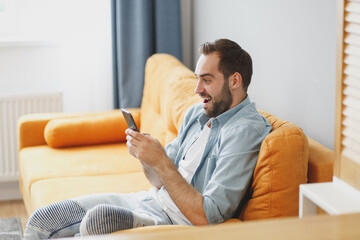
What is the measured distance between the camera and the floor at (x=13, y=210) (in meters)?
3.40

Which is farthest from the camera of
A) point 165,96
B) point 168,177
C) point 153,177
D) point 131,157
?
point 131,157

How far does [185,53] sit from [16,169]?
1.38 metres

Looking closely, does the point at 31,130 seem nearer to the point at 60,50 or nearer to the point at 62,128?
the point at 62,128

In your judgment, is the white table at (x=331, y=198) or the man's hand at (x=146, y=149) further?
the man's hand at (x=146, y=149)

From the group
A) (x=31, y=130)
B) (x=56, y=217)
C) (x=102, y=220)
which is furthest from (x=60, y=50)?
(x=102, y=220)

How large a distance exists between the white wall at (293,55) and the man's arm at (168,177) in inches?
22.2

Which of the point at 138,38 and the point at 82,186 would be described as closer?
the point at 82,186

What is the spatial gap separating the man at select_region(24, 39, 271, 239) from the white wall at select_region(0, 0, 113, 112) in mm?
1700

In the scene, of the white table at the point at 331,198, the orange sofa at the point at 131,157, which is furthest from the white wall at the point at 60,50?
the white table at the point at 331,198

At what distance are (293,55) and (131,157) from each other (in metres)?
1.18

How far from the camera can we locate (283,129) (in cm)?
179

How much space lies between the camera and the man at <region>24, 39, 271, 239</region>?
70.6 inches

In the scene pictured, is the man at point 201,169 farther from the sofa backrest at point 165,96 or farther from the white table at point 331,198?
the sofa backrest at point 165,96

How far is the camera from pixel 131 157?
10.1 feet
